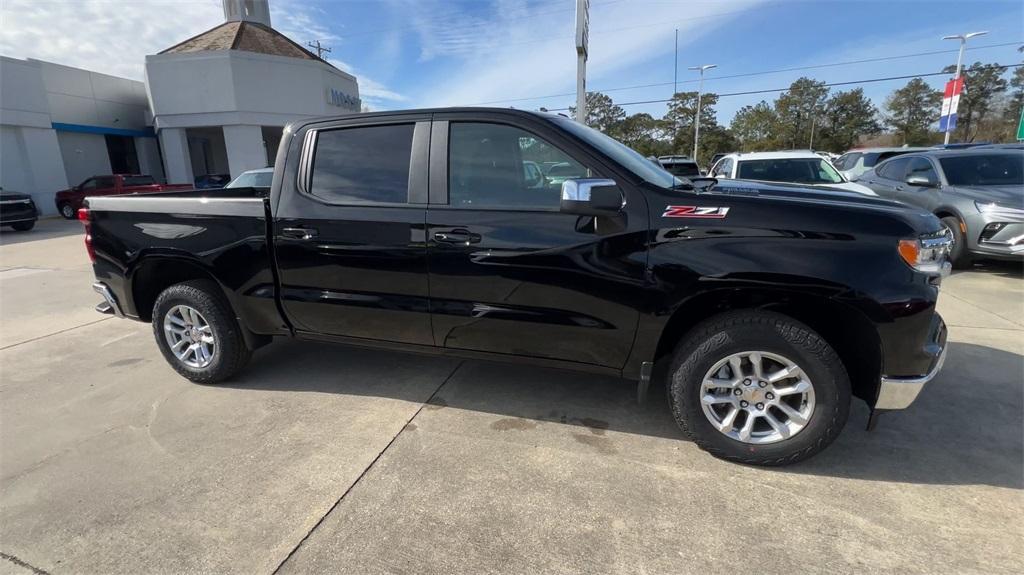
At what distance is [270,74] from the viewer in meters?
22.8

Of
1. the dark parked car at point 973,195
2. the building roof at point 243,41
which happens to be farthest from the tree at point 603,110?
→ the dark parked car at point 973,195

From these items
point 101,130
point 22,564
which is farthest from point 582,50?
point 101,130

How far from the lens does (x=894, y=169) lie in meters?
8.79

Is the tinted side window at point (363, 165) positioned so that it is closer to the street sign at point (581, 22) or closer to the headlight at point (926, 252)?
the headlight at point (926, 252)

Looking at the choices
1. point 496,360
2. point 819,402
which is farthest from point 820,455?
point 496,360

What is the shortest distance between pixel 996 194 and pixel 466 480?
7.63 metres

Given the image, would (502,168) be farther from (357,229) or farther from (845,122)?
(845,122)

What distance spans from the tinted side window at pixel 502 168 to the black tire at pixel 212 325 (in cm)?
199

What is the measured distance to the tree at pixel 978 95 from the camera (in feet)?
156

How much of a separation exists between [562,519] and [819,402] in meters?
1.38

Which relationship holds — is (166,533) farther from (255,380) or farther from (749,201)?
(749,201)

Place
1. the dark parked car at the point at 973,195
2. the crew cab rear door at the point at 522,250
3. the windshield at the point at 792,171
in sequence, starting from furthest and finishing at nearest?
1. the windshield at the point at 792,171
2. the dark parked car at the point at 973,195
3. the crew cab rear door at the point at 522,250

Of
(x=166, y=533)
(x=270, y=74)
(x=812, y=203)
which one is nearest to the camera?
(x=166, y=533)

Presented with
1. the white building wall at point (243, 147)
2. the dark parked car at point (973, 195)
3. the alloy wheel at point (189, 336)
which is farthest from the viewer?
the white building wall at point (243, 147)
